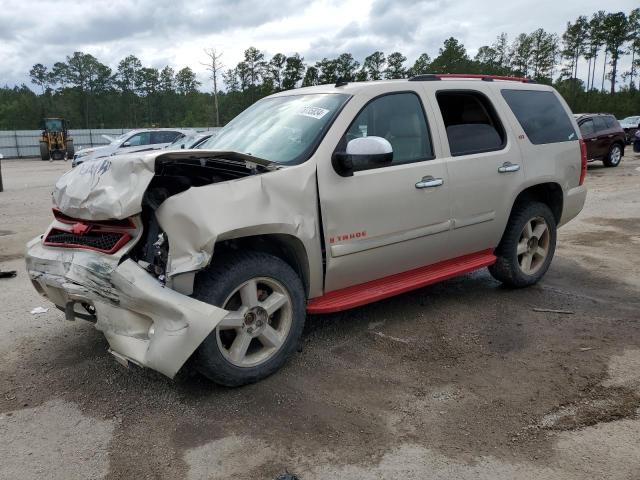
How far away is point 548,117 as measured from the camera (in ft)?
17.0

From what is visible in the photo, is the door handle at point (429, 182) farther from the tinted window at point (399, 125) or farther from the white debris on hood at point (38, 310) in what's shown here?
the white debris on hood at point (38, 310)

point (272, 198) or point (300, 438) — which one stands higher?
point (272, 198)

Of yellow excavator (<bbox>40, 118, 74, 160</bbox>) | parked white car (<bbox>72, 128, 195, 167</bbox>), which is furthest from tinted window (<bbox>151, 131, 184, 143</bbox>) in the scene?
yellow excavator (<bbox>40, 118, 74, 160</bbox>)

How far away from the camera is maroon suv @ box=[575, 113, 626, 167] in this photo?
16953mm

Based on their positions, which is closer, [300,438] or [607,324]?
[300,438]

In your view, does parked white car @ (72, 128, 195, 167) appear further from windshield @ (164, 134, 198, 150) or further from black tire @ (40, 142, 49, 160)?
black tire @ (40, 142, 49, 160)

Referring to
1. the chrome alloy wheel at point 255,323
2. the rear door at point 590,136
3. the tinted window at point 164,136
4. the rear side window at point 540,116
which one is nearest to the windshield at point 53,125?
Result: the tinted window at point 164,136

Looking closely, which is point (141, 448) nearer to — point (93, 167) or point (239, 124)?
point (93, 167)

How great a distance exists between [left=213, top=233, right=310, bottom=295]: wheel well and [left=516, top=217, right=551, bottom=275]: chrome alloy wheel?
2445 mm

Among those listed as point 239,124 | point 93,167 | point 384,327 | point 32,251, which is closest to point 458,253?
point 384,327

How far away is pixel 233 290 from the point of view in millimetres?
3107

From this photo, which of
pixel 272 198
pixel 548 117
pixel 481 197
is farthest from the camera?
pixel 548 117

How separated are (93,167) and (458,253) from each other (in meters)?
2.88

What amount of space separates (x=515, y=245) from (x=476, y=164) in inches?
39.4
